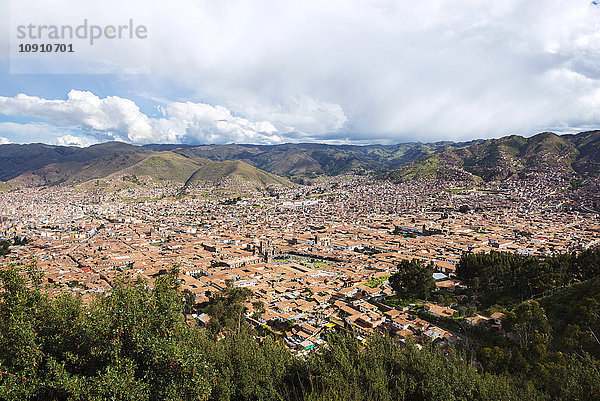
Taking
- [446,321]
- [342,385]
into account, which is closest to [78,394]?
[342,385]

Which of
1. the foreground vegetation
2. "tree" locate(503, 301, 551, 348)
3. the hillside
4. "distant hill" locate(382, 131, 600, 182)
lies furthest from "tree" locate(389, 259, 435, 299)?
the hillside

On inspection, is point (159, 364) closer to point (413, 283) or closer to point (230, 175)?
point (413, 283)

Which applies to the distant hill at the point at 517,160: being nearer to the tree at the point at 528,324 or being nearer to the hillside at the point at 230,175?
the hillside at the point at 230,175

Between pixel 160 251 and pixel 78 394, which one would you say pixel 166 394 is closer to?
pixel 78 394

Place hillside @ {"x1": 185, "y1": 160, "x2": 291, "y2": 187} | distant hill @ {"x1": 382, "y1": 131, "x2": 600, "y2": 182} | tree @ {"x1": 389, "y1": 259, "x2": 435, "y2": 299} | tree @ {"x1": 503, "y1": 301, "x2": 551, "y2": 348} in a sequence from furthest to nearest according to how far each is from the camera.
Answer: hillside @ {"x1": 185, "y1": 160, "x2": 291, "y2": 187}, distant hill @ {"x1": 382, "y1": 131, "x2": 600, "y2": 182}, tree @ {"x1": 389, "y1": 259, "x2": 435, "y2": 299}, tree @ {"x1": 503, "y1": 301, "x2": 551, "y2": 348}

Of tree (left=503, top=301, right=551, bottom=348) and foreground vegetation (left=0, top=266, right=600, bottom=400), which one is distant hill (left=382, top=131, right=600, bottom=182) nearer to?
tree (left=503, top=301, right=551, bottom=348)

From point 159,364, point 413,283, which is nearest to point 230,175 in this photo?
point 413,283

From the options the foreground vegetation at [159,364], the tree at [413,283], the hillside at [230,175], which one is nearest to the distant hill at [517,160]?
the hillside at [230,175]
